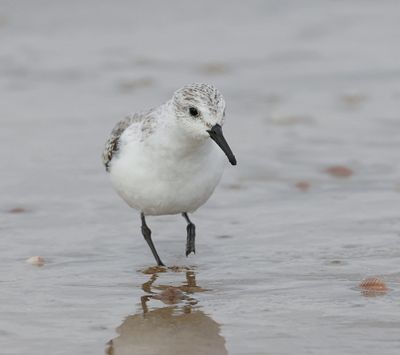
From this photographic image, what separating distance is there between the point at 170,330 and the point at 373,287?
1310 mm

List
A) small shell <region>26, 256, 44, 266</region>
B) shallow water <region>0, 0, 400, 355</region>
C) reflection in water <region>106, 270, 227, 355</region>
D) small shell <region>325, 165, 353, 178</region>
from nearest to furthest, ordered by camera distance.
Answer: reflection in water <region>106, 270, 227, 355</region> → shallow water <region>0, 0, 400, 355</region> → small shell <region>26, 256, 44, 266</region> → small shell <region>325, 165, 353, 178</region>

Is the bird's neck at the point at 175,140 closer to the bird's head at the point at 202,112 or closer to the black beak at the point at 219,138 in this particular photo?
the bird's head at the point at 202,112

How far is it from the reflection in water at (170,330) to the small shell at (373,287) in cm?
97

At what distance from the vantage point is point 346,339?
17.8 feet

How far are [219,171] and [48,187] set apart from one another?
234 cm

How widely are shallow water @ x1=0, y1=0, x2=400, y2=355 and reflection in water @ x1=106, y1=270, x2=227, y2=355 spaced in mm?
12

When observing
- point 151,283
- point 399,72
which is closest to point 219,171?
point 151,283

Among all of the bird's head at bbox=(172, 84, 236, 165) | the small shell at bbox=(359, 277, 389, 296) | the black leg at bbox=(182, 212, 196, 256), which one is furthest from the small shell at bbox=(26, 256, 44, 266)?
the small shell at bbox=(359, 277, 389, 296)

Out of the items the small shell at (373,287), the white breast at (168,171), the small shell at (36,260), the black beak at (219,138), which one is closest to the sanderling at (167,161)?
the white breast at (168,171)

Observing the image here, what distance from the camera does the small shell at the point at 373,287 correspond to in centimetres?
615

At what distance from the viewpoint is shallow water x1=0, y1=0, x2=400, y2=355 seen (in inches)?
226

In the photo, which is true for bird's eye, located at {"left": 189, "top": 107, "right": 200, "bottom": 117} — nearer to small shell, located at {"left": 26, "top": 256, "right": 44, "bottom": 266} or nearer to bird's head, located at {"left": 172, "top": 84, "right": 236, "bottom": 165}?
bird's head, located at {"left": 172, "top": 84, "right": 236, "bottom": 165}

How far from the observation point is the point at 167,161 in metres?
6.82

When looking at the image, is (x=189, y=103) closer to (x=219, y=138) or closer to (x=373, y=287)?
(x=219, y=138)
